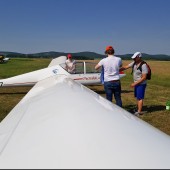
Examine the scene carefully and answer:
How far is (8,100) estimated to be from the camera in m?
12.7

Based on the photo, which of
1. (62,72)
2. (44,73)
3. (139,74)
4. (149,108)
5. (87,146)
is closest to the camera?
(87,146)

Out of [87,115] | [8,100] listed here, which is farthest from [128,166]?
[8,100]

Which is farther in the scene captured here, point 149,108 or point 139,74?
point 149,108

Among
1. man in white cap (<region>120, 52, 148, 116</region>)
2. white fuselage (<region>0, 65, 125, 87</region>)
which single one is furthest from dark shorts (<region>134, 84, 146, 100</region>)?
white fuselage (<region>0, 65, 125, 87</region>)

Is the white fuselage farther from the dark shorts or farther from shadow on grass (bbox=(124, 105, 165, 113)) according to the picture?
the dark shorts

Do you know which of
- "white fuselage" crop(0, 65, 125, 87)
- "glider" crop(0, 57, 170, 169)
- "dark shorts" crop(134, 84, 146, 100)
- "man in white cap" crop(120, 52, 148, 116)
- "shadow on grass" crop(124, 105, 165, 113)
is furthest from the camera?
"white fuselage" crop(0, 65, 125, 87)

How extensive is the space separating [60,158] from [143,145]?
37 cm

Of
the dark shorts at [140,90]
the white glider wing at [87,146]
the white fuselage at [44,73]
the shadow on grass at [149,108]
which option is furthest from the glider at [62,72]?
the white glider wing at [87,146]

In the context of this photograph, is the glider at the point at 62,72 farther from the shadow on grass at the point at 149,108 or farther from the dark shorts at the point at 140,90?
the dark shorts at the point at 140,90

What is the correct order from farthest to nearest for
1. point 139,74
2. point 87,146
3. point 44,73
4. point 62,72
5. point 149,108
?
point 62,72 → point 44,73 → point 149,108 → point 139,74 → point 87,146

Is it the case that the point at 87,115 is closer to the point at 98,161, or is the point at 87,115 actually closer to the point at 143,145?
the point at 143,145

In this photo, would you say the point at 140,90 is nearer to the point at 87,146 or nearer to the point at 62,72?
the point at 62,72

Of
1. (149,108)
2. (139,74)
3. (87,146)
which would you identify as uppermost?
(87,146)

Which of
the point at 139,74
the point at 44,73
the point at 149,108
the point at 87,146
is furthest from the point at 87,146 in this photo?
the point at 44,73
